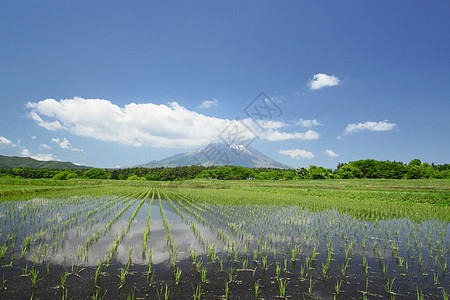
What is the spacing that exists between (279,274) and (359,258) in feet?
8.49

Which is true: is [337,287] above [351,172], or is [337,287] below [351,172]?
below

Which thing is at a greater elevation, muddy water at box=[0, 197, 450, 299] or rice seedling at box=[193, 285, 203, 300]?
rice seedling at box=[193, 285, 203, 300]

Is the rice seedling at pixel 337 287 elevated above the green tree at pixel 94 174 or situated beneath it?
elevated above

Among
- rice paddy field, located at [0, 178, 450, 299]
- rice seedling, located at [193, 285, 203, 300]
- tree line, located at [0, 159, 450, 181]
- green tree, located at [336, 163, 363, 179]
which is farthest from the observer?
green tree, located at [336, 163, 363, 179]

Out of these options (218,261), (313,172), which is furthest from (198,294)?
(313,172)

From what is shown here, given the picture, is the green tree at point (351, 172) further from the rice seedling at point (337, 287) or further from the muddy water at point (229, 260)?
the rice seedling at point (337, 287)

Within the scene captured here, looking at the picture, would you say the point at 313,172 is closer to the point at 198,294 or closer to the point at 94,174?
the point at 198,294

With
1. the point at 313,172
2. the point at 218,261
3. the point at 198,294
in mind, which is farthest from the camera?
the point at 313,172

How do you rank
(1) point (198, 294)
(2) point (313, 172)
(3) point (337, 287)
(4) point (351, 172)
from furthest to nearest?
(2) point (313, 172) < (4) point (351, 172) < (3) point (337, 287) < (1) point (198, 294)

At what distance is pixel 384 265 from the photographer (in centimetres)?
507

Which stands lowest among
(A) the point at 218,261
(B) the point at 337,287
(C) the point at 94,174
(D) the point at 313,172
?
(C) the point at 94,174

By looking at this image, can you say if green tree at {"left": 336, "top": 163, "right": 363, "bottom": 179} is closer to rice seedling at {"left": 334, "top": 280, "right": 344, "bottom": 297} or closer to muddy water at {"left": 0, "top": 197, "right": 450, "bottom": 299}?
muddy water at {"left": 0, "top": 197, "right": 450, "bottom": 299}

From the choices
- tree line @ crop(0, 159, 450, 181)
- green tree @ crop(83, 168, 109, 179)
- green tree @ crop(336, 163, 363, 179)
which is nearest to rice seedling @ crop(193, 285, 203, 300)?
tree line @ crop(0, 159, 450, 181)

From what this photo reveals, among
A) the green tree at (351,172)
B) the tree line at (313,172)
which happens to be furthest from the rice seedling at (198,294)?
the green tree at (351,172)
